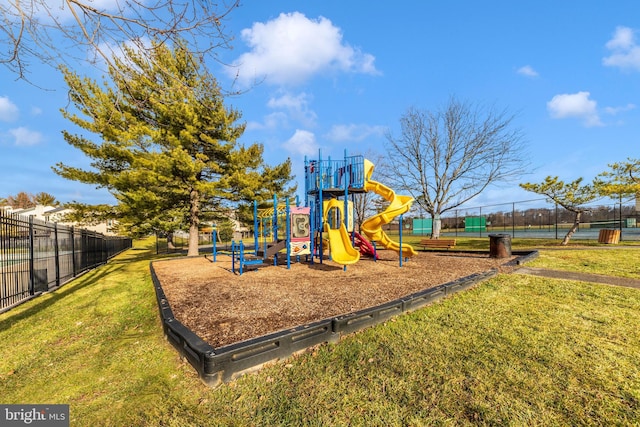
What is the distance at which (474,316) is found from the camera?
14.2ft

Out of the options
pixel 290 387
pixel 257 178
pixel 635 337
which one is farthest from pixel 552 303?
pixel 257 178

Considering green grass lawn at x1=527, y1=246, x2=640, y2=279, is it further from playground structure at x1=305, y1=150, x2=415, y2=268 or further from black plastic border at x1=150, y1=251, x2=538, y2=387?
black plastic border at x1=150, y1=251, x2=538, y2=387

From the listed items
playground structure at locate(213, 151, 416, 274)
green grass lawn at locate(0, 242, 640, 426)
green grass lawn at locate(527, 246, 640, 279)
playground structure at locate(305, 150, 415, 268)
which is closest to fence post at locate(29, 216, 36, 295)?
green grass lawn at locate(0, 242, 640, 426)

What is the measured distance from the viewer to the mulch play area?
4.05m

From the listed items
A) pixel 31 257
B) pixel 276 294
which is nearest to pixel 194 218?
pixel 31 257

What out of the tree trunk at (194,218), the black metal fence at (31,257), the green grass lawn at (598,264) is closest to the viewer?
the black metal fence at (31,257)

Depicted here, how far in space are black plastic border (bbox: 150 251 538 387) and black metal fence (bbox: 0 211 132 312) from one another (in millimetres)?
4777

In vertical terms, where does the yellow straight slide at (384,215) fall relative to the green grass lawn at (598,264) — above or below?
above

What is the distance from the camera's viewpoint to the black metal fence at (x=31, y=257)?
6.15m

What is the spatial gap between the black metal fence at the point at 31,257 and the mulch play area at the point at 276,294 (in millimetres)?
2911

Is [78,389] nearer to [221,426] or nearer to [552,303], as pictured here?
[221,426]

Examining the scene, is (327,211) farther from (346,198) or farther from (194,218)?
(194,218)

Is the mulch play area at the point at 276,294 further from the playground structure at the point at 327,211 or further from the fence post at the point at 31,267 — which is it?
the fence post at the point at 31,267

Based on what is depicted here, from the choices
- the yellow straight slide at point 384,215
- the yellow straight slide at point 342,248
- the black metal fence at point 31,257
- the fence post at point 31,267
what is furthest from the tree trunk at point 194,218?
the yellow straight slide at point 384,215
